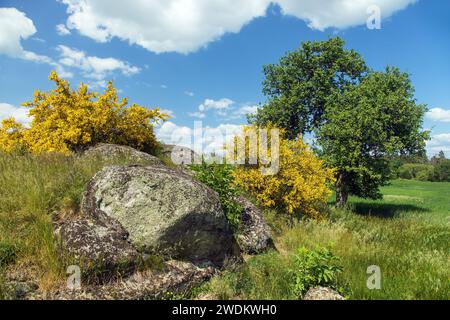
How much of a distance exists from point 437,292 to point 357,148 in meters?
15.2

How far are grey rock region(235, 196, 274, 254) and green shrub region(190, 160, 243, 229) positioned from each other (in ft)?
0.96

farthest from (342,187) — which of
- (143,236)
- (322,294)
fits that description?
(143,236)

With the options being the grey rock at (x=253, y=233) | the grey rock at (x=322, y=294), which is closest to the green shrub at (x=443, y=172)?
the grey rock at (x=253, y=233)

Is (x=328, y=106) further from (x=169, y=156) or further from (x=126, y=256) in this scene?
(x=126, y=256)

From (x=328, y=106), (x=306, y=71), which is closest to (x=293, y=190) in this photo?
(x=328, y=106)

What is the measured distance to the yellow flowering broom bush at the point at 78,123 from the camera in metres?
13.8

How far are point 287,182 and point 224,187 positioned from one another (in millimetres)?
4454

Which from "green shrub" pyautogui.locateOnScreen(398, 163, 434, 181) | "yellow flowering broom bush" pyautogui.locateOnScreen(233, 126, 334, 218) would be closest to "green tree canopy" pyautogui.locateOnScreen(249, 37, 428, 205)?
"yellow flowering broom bush" pyautogui.locateOnScreen(233, 126, 334, 218)

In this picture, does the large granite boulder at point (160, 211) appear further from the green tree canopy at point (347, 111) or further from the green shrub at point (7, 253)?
the green tree canopy at point (347, 111)

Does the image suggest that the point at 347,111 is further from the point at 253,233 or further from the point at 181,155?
the point at 253,233

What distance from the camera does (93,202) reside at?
26.0 ft

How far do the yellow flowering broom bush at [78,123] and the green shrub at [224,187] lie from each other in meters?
5.66

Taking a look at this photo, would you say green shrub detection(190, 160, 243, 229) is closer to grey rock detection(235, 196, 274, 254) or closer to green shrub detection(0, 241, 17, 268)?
grey rock detection(235, 196, 274, 254)

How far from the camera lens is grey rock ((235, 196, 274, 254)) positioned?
9727 mm
